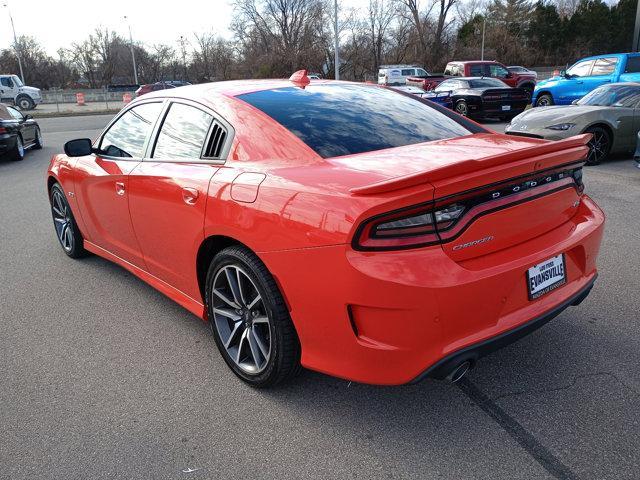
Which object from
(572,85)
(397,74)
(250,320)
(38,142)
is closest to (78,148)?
(250,320)

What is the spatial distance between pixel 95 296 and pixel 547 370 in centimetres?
334

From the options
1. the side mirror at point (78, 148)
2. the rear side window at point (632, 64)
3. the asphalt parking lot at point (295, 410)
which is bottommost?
the asphalt parking lot at point (295, 410)

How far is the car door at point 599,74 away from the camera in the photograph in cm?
1580

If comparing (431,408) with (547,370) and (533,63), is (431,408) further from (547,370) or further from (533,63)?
(533,63)

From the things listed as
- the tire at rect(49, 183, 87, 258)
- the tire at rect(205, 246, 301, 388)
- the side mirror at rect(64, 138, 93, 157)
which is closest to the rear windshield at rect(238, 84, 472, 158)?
the tire at rect(205, 246, 301, 388)

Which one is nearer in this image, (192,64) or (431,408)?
(431,408)

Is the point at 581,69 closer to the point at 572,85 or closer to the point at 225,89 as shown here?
the point at 572,85

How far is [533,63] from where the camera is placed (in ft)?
202

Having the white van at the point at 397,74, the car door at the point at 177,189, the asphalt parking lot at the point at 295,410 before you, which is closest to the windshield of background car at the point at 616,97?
the asphalt parking lot at the point at 295,410

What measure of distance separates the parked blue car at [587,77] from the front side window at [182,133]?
1570cm

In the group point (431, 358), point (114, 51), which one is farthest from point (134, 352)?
point (114, 51)

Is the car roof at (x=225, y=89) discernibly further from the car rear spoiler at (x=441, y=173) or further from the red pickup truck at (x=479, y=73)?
the red pickup truck at (x=479, y=73)

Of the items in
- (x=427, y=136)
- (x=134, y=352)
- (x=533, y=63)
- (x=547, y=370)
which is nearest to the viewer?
(x=547, y=370)

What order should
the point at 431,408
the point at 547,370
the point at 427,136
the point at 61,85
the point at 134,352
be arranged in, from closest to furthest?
the point at 431,408 < the point at 547,370 < the point at 427,136 < the point at 134,352 < the point at 61,85
